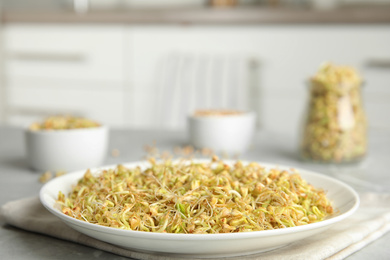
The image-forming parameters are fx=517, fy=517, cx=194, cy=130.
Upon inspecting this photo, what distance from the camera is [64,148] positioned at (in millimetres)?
1095

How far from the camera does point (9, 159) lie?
1.26m

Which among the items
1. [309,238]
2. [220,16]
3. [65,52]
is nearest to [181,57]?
[220,16]

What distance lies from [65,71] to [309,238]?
2.72 metres

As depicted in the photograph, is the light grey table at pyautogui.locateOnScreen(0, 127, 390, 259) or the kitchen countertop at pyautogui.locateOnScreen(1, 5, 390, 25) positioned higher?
the kitchen countertop at pyautogui.locateOnScreen(1, 5, 390, 25)

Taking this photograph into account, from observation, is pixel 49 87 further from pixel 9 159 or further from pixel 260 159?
pixel 260 159

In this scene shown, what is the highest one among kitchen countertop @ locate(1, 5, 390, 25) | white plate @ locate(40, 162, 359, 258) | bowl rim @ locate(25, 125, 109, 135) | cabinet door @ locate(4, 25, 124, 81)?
kitchen countertop @ locate(1, 5, 390, 25)

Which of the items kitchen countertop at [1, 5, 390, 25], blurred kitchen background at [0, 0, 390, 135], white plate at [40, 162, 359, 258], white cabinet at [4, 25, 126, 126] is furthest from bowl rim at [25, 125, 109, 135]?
white cabinet at [4, 25, 126, 126]

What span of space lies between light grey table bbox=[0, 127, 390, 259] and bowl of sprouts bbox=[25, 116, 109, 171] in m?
0.04

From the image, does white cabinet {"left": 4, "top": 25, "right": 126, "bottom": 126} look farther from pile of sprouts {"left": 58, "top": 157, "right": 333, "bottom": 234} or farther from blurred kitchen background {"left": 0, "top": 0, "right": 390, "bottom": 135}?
pile of sprouts {"left": 58, "top": 157, "right": 333, "bottom": 234}

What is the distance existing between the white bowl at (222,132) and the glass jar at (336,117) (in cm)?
20

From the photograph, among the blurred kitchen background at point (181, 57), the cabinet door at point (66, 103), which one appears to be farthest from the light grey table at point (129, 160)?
the cabinet door at point (66, 103)

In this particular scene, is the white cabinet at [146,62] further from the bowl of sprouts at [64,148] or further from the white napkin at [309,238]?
the white napkin at [309,238]

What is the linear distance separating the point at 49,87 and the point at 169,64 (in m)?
1.05

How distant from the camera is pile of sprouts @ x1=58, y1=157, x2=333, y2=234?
2.02ft
